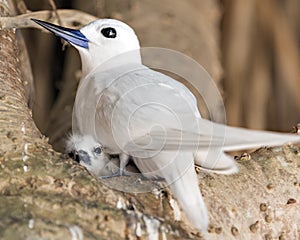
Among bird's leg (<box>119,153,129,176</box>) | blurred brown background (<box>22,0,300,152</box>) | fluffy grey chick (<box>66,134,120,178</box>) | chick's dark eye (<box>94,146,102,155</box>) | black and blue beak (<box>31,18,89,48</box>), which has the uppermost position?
black and blue beak (<box>31,18,89,48</box>)

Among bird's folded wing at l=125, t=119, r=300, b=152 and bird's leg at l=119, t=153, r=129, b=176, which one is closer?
bird's folded wing at l=125, t=119, r=300, b=152

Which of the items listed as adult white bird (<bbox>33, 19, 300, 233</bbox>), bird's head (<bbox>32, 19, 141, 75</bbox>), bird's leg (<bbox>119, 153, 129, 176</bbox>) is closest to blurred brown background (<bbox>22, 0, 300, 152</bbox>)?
bird's head (<bbox>32, 19, 141, 75</bbox>)

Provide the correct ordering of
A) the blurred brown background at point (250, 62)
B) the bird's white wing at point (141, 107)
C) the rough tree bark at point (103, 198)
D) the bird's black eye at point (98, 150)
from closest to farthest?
the rough tree bark at point (103, 198)
the bird's white wing at point (141, 107)
the bird's black eye at point (98, 150)
the blurred brown background at point (250, 62)

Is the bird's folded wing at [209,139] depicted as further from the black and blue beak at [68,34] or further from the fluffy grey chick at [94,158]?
the black and blue beak at [68,34]

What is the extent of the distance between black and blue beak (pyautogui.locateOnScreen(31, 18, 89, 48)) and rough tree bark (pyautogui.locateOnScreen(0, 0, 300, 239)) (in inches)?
3.2

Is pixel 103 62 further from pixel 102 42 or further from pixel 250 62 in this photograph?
pixel 250 62

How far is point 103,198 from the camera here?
3.39ft

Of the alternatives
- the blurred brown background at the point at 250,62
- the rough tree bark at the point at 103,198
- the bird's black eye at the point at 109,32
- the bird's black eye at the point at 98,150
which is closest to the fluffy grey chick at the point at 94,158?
the bird's black eye at the point at 98,150

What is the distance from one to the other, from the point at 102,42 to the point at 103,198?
478mm

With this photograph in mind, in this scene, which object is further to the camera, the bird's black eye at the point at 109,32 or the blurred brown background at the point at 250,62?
the blurred brown background at the point at 250,62

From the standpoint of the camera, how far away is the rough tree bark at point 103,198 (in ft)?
3.25

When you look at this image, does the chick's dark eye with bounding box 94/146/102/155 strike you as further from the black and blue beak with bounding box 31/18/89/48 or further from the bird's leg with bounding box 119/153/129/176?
the black and blue beak with bounding box 31/18/89/48

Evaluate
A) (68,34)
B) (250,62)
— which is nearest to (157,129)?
(68,34)

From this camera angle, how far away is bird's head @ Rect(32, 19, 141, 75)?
4.71ft
